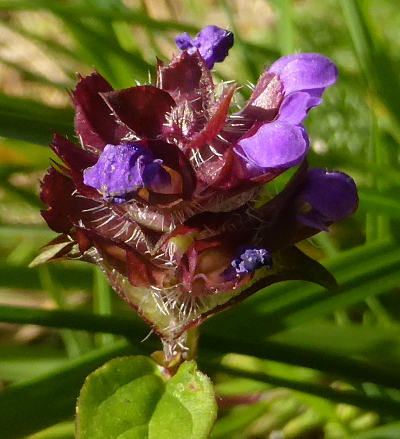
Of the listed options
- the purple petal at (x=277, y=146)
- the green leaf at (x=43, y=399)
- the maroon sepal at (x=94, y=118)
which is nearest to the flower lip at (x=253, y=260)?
the purple petal at (x=277, y=146)

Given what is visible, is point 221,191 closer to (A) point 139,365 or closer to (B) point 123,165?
(B) point 123,165

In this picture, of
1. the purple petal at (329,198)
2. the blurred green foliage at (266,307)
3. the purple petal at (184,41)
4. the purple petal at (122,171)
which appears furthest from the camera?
the blurred green foliage at (266,307)

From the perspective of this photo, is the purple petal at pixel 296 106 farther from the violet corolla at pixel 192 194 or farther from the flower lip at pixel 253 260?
the flower lip at pixel 253 260

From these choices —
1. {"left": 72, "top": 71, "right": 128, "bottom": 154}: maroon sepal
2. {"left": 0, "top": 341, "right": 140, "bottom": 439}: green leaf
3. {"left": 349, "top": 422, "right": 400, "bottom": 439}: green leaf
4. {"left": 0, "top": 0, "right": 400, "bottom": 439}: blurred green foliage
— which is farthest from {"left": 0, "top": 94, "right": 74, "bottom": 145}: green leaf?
{"left": 349, "top": 422, "right": 400, "bottom": 439}: green leaf

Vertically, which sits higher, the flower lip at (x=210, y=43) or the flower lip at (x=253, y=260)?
the flower lip at (x=210, y=43)

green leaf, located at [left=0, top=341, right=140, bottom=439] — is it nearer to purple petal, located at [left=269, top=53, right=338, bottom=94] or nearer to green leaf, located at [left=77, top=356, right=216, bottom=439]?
green leaf, located at [left=77, top=356, right=216, bottom=439]

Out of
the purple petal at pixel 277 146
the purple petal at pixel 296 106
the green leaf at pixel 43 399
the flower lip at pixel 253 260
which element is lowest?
the green leaf at pixel 43 399
